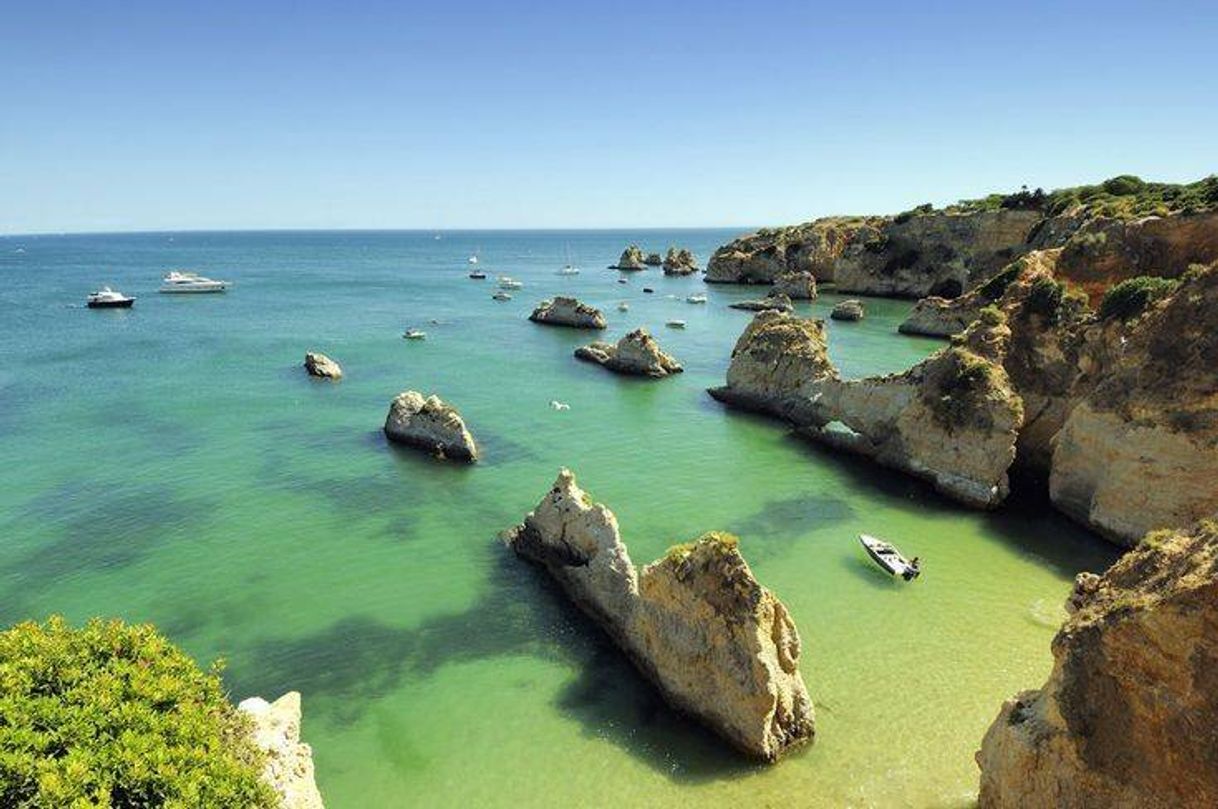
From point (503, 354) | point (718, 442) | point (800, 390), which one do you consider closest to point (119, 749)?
point (718, 442)

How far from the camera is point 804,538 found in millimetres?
27188

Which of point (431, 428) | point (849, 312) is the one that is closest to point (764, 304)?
point (849, 312)

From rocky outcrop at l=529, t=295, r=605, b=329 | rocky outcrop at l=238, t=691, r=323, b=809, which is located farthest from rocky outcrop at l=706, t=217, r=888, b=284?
rocky outcrop at l=238, t=691, r=323, b=809

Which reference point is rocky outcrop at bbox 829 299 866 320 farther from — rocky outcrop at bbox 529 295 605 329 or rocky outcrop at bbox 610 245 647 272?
rocky outcrop at bbox 610 245 647 272

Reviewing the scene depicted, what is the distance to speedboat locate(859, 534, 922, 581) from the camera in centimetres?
2386

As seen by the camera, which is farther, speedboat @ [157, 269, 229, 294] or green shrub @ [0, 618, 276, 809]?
speedboat @ [157, 269, 229, 294]

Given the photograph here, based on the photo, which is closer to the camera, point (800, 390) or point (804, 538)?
point (804, 538)

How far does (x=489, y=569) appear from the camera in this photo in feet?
80.4

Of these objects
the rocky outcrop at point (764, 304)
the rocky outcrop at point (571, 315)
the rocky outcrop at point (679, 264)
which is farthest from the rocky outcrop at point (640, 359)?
the rocky outcrop at point (679, 264)

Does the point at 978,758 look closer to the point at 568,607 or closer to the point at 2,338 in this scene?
the point at 568,607

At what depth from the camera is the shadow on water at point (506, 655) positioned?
16.3 m

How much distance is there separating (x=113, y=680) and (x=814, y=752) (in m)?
13.8

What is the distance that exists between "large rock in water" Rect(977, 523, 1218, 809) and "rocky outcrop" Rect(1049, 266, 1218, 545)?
13130 mm

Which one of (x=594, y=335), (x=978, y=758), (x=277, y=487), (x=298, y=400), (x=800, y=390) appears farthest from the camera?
(x=594, y=335)
